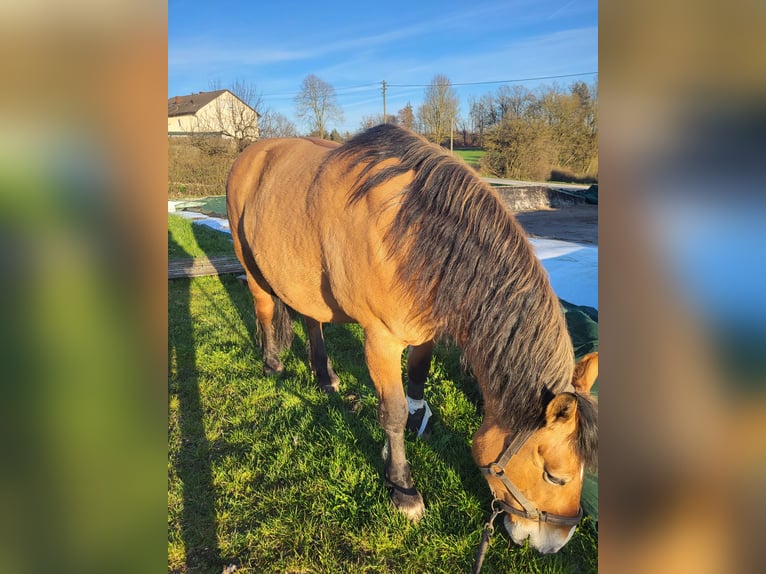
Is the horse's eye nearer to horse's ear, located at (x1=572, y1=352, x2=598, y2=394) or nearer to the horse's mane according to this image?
the horse's mane

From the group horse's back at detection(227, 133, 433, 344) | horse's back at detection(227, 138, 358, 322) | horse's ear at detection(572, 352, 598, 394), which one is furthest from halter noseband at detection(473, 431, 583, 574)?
horse's back at detection(227, 138, 358, 322)

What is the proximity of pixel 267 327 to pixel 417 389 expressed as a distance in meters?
Answer: 1.73

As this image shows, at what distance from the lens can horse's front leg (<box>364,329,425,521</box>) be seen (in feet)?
8.05

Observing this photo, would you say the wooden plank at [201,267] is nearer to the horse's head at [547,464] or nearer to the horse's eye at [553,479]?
the horse's head at [547,464]

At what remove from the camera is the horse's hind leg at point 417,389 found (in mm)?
3135

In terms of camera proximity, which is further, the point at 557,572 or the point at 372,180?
the point at 372,180

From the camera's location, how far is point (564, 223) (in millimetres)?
13602

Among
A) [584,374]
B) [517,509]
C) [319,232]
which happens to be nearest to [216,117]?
[319,232]
